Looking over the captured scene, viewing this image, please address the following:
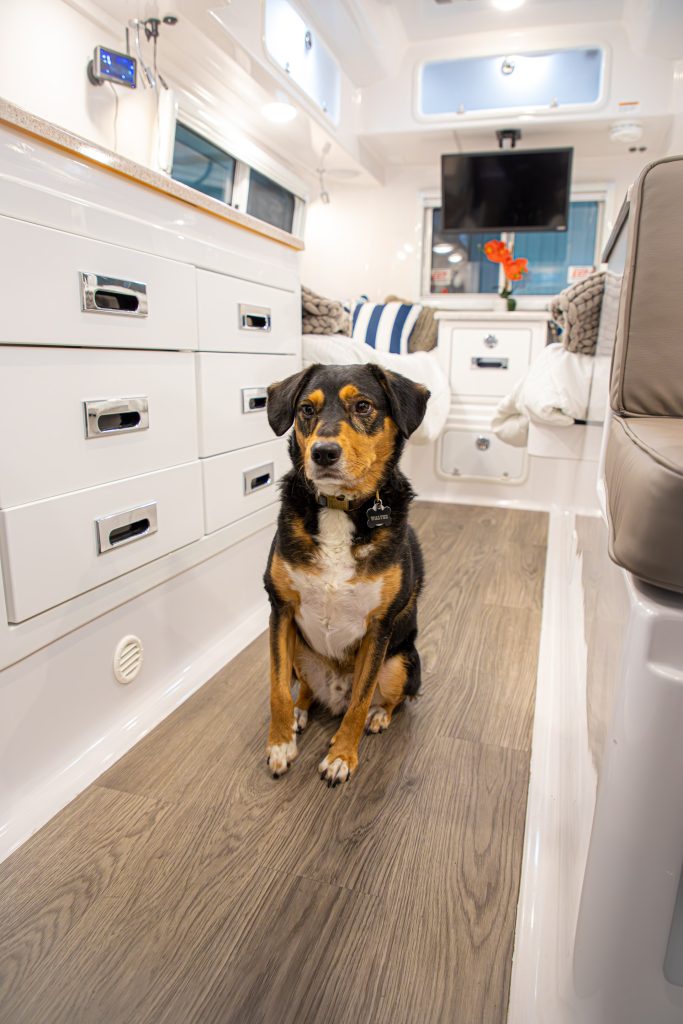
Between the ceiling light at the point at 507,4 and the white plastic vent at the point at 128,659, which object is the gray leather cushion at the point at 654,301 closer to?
the white plastic vent at the point at 128,659

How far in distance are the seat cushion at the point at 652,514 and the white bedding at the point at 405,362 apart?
1.59 metres

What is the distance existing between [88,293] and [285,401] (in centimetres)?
42

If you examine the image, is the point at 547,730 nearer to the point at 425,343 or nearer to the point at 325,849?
the point at 325,849

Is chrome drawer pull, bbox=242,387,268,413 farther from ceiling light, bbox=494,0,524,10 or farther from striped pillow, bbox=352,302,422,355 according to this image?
ceiling light, bbox=494,0,524,10

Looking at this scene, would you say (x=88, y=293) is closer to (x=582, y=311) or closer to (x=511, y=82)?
(x=582, y=311)

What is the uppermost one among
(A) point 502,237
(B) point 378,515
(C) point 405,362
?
(A) point 502,237

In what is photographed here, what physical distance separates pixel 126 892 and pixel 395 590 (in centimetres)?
68

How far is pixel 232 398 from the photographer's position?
1743 millimetres

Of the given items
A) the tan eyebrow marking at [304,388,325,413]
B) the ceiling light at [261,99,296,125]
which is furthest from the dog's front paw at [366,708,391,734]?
the ceiling light at [261,99,296,125]

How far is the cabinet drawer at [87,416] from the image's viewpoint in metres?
1.06

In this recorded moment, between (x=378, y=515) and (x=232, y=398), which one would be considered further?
(x=232, y=398)

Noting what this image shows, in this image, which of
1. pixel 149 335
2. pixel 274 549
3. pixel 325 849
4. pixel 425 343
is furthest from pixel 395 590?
pixel 425 343

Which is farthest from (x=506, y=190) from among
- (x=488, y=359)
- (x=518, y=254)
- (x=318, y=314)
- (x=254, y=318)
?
(x=254, y=318)

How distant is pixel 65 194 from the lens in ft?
3.72
